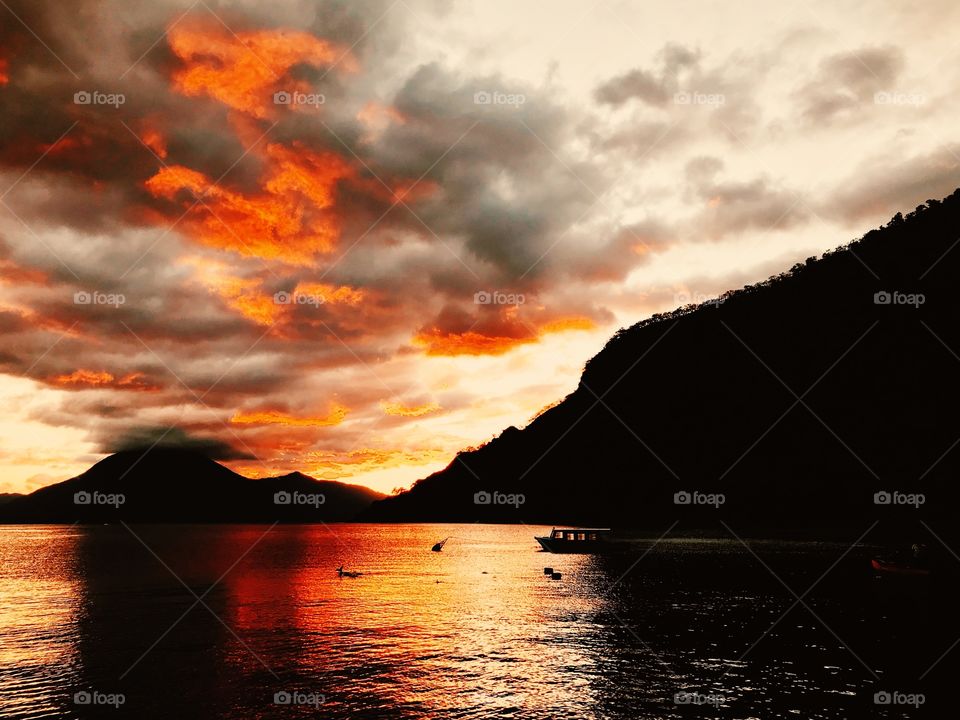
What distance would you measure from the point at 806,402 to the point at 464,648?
448 feet

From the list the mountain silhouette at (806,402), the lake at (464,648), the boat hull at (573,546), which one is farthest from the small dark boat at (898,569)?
the mountain silhouette at (806,402)

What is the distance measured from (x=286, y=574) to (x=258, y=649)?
56.5 meters

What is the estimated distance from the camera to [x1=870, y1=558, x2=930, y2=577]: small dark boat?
2477 inches

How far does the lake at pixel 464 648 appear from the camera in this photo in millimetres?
27672

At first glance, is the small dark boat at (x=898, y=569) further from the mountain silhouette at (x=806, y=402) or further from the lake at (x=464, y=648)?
the mountain silhouette at (x=806, y=402)

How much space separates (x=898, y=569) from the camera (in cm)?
6531

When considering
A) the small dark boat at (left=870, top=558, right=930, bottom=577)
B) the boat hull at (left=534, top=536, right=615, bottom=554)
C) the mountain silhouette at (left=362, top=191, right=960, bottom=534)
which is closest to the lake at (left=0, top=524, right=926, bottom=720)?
the small dark boat at (left=870, top=558, right=930, bottom=577)

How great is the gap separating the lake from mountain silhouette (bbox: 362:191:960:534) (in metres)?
69.6

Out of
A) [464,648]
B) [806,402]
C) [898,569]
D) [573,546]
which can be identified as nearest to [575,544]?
[573,546]

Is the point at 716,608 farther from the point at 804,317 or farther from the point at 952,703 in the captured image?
the point at 804,317

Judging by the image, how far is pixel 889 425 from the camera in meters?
135

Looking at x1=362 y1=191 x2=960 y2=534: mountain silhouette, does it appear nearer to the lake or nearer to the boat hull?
the boat hull

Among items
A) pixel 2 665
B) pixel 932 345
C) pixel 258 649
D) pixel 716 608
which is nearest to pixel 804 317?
pixel 932 345

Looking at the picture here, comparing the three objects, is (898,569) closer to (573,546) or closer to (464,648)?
→ (464,648)
